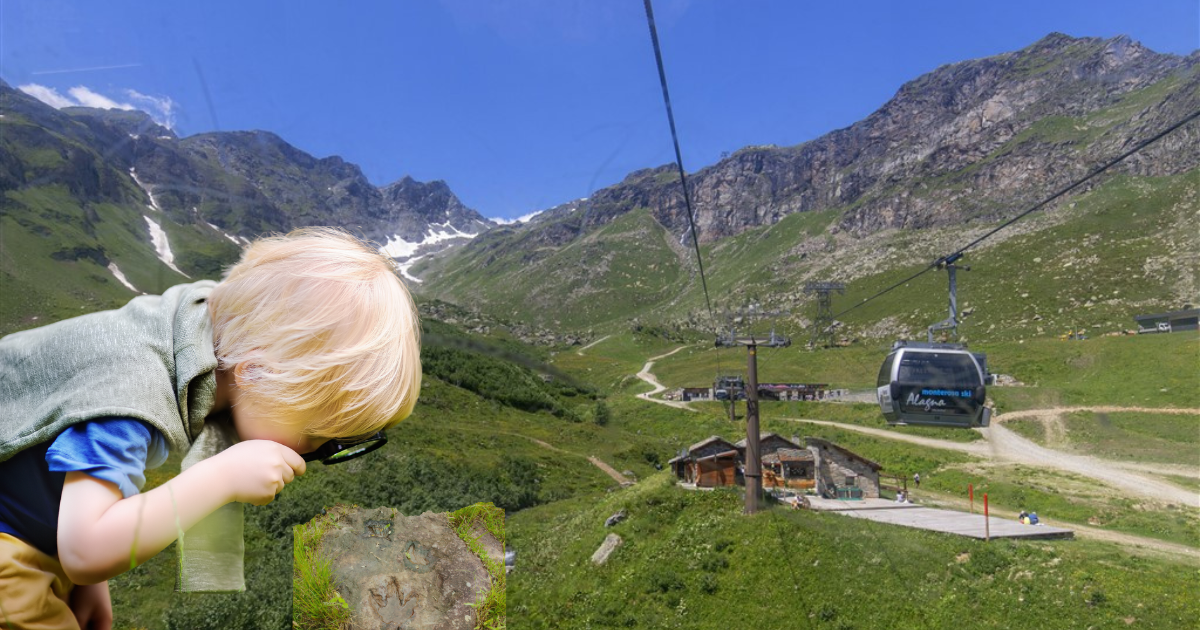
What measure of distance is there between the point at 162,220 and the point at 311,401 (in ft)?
17.2

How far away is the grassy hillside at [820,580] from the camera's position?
12.9 meters

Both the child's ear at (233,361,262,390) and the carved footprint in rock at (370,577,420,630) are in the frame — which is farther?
the carved footprint in rock at (370,577,420,630)

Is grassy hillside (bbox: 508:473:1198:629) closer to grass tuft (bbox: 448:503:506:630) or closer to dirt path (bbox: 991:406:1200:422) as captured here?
grass tuft (bbox: 448:503:506:630)

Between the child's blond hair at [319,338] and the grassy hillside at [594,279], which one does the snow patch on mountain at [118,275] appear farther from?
the grassy hillside at [594,279]

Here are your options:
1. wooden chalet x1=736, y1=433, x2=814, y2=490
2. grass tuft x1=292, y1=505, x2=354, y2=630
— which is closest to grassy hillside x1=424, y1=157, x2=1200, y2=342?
wooden chalet x1=736, y1=433, x2=814, y2=490

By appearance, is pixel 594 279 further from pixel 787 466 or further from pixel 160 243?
pixel 160 243

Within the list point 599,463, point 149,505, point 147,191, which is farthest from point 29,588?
point 599,463

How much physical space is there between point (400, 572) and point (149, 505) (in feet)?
6.76

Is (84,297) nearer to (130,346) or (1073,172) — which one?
(130,346)

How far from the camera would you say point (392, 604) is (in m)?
2.62

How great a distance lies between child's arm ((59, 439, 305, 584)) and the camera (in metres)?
0.81

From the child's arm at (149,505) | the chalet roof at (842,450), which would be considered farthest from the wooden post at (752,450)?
the child's arm at (149,505)

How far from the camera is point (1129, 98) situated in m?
162

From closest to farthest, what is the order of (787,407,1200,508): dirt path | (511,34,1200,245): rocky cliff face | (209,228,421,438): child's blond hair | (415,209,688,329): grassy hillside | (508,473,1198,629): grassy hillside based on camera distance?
1. (209,228,421,438): child's blond hair
2. (508,473,1198,629): grassy hillside
3. (787,407,1200,508): dirt path
4. (511,34,1200,245): rocky cliff face
5. (415,209,688,329): grassy hillside
